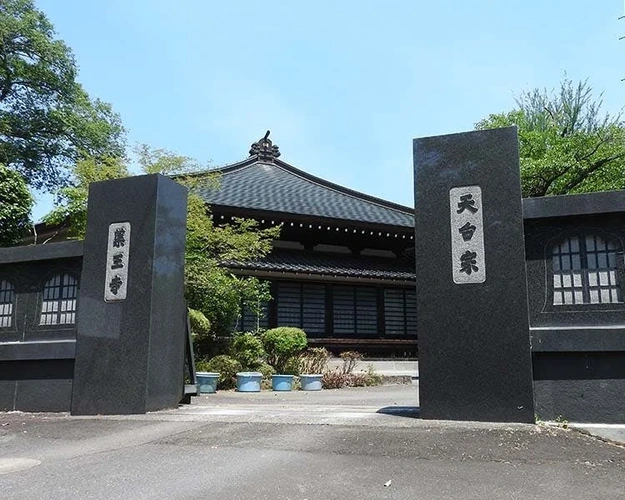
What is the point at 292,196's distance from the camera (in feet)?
69.4

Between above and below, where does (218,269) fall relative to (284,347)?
above

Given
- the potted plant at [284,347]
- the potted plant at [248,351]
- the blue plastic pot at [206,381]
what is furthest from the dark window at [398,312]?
the blue plastic pot at [206,381]

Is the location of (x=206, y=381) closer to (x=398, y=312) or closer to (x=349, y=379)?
(x=349, y=379)

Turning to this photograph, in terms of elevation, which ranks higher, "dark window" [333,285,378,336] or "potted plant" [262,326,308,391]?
"dark window" [333,285,378,336]

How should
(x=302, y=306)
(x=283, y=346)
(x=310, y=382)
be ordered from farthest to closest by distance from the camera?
(x=302, y=306)
(x=283, y=346)
(x=310, y=382)

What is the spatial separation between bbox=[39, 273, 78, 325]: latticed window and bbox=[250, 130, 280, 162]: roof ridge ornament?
53.8 ft

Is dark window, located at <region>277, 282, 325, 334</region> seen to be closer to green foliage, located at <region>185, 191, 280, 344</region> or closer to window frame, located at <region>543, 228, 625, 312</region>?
green foliage, located at <region>185, 191, 280, 344</region>

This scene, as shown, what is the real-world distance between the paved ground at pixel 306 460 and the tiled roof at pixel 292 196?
11.4 metres

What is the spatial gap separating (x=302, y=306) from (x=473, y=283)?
11.5m

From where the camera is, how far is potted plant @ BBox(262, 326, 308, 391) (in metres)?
15.2

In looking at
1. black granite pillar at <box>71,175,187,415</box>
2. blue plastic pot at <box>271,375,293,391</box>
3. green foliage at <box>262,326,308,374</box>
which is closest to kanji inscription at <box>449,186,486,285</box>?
black granite pillar at <box>71,175,187,415</box>

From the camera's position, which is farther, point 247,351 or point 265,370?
point 265,370

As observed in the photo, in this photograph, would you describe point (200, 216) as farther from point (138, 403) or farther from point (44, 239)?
point (44, 239)

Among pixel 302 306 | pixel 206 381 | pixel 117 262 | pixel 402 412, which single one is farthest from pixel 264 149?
pixel 402 412
